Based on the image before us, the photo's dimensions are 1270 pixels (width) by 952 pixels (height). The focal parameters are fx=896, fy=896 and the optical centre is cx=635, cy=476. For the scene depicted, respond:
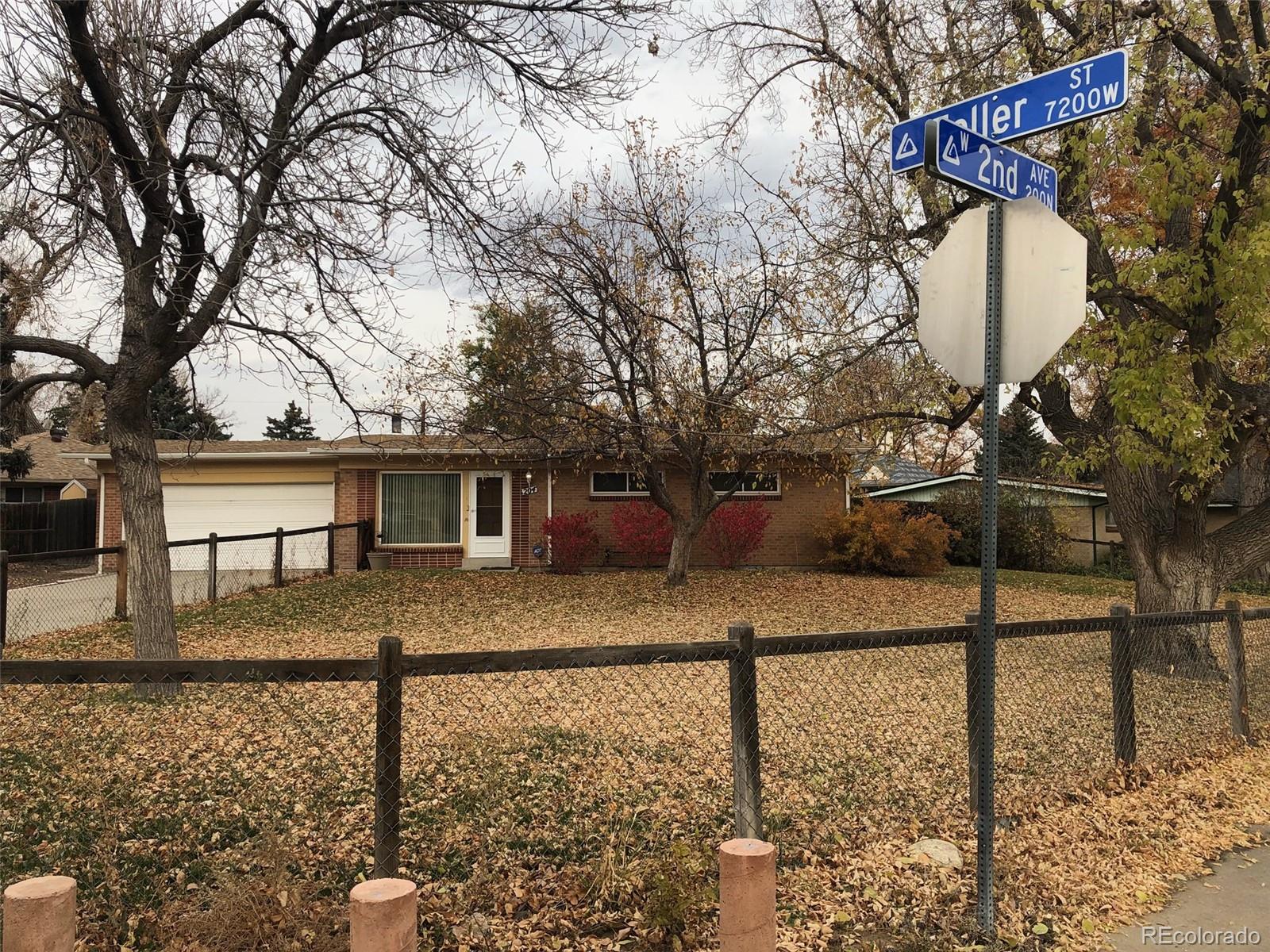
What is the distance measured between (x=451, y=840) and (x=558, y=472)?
56.8 ft

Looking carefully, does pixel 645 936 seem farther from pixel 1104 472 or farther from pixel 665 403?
pixel 665 403

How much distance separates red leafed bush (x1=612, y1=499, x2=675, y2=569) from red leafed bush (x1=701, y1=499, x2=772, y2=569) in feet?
4.05

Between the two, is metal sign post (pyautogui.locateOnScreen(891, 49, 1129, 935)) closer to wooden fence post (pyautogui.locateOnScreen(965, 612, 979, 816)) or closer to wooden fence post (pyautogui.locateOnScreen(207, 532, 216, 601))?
wooden fence post (pyautogui.locateOnScreen(965, 612, 979, 816))

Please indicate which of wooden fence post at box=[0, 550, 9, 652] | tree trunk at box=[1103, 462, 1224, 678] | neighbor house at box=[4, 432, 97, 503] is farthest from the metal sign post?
neighbor house at box=[4, 432, 97, 503]

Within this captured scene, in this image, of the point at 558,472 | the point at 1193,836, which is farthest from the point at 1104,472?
the point at 558,472

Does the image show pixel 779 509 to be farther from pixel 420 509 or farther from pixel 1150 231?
pixel 1150 231

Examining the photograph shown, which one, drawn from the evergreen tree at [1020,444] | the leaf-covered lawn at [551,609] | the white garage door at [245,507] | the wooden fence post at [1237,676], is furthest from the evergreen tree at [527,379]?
the evergreen tree at [1020,444]

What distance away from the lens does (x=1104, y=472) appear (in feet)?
33.6

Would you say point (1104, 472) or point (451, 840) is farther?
point (1104, 472)

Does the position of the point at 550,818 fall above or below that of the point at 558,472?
below

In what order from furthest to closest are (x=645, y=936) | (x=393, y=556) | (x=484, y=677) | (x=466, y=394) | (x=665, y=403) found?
(x=393, y=556), (x=466, y=394), (x=665, y=403), (x=484, y=677), (x=645, y=936)

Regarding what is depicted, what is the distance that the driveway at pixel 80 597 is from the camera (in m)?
11.9

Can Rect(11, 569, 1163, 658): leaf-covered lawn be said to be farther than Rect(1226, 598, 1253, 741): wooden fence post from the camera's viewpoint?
Yes

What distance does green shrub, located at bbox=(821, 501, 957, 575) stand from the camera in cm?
2055
